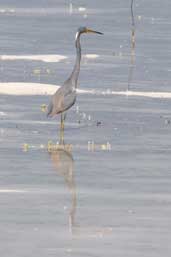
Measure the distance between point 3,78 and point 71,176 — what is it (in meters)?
9.06

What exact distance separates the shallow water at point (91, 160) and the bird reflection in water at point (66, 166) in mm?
11

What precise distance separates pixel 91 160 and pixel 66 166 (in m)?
0.48

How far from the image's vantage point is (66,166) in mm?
13664

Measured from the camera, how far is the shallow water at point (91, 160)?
33.2 ft

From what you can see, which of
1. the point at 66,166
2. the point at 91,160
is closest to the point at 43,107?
the point at 91,160

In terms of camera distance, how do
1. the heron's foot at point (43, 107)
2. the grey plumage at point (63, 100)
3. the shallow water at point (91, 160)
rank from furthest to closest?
the heron's foot at point (43, 107) < the grey plumage at point (63, 100) < the shallow water at point (91, 160)

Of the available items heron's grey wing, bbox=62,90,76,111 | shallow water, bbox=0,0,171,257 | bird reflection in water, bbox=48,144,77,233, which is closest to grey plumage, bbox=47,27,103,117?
heron's grey wing, bbox=62,90,76,111

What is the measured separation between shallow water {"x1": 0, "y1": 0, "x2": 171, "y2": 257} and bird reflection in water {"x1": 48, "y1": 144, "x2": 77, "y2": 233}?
0.01 metres

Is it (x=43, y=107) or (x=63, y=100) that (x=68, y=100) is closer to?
(x=63, y=100)

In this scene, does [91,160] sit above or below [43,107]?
above

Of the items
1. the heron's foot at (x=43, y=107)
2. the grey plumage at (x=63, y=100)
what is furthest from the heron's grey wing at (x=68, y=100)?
the heron's foot at (x=43, y=107)

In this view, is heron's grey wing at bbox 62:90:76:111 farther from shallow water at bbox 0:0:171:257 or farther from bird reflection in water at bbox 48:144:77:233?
bird reflection in water at bbox 48:144:77:233

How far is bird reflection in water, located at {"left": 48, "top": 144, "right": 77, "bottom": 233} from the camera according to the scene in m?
11.7

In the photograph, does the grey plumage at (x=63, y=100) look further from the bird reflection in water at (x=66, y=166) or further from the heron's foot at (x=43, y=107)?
the bird reflection in water at (x=66, y=166)
